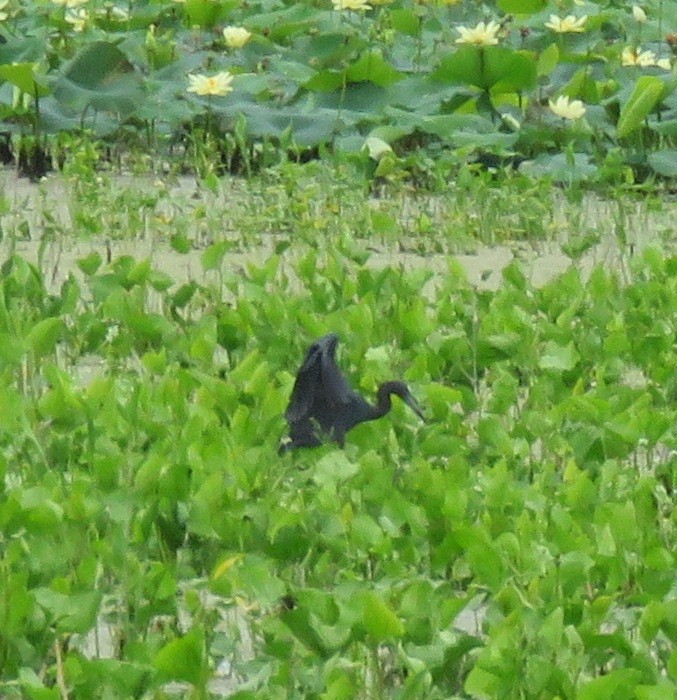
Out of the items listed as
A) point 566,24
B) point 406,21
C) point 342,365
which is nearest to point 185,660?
point 342,365

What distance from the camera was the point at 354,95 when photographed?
735 centimetres

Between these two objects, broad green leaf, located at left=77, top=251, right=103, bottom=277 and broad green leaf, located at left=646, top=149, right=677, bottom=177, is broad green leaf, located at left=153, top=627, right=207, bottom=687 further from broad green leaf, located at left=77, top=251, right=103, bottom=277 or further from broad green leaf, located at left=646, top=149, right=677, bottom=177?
broad green leaf, located at left=646, top=149, right=677, bottom=177

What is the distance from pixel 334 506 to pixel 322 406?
1.58 feet

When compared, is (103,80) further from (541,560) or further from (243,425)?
(541,560)

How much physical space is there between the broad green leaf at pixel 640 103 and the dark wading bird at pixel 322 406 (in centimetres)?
350

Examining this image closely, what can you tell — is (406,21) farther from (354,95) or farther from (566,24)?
(354,95)

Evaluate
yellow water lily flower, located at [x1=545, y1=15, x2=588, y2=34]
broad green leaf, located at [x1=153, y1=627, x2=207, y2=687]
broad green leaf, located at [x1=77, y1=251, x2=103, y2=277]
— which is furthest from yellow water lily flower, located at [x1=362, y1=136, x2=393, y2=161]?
broad green leaf, located at [x1=153, y1=627, x2=207, y2=687]

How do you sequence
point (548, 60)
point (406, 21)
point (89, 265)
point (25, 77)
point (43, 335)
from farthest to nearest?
1. point (406, 21)
2. point (548, 60)
3. point (25, 77)
4. point (89, 265)
5. point (43, 335)

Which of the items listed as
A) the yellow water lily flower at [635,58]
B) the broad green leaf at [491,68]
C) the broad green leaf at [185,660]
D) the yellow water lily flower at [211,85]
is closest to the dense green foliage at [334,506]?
the broad green leaf at [185,660]

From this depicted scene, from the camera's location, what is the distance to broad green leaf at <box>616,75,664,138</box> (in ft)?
22.6

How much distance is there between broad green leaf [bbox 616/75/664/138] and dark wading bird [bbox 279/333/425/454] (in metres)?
3.50

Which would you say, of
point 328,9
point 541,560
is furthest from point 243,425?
point 328,9

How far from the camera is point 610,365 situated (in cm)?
429

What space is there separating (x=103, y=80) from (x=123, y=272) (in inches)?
102
